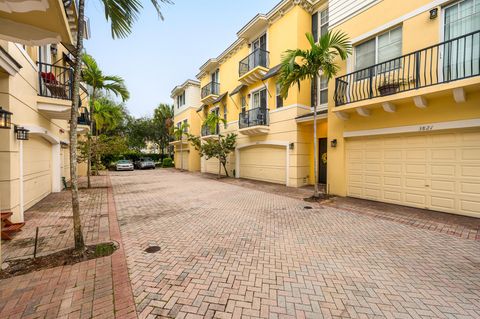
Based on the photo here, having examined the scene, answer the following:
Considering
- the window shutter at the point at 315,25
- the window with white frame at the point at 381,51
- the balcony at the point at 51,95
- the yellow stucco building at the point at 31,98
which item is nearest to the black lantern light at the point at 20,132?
the yellow stucco building at the point at 31,98

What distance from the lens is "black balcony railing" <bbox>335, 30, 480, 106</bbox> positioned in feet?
19.5

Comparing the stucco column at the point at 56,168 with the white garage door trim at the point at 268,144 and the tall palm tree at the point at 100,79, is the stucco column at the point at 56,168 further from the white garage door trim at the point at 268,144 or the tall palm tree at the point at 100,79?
the white garage door trim at the point at 268,144

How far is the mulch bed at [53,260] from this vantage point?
3463mm

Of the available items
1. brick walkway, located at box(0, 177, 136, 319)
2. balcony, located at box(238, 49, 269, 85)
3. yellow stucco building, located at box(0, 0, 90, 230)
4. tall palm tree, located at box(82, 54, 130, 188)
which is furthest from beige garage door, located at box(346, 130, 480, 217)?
tall palm tree, located at box(82, 54, 130, 188)

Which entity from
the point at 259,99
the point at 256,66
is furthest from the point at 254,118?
the point at 256,66

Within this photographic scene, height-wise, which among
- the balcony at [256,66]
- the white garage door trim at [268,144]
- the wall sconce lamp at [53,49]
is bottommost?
the white garage door trim at [268,144]

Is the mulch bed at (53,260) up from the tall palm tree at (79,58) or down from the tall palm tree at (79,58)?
down

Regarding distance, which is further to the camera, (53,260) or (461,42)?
(461,42)

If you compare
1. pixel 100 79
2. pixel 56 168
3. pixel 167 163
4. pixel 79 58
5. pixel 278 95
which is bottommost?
pixel 167 163

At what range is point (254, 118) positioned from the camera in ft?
46.7

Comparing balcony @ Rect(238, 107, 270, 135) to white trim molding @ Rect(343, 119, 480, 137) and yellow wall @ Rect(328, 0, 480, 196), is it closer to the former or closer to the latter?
yellow wall @ Rect(328, 0, 480, 196)

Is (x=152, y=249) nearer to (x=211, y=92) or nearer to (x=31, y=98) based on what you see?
(x=31, y=98)

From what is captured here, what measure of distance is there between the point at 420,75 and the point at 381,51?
6.44ft

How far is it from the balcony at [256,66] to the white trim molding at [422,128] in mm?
7446
